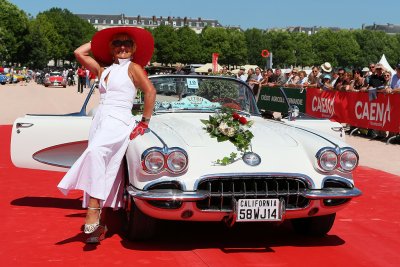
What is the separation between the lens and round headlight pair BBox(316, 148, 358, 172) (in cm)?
543

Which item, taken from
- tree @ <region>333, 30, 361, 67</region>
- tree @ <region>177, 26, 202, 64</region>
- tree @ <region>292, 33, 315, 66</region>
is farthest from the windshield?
tree @ <region>333, 30, 361, 67</region>

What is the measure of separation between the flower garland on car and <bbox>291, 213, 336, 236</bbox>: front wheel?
975 millimetres

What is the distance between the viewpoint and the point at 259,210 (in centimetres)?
519

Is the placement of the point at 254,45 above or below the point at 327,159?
above

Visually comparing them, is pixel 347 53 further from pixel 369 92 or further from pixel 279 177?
pixel 279 177

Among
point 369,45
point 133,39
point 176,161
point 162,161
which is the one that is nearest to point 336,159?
point 176,161

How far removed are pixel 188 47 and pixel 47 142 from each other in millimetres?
128851

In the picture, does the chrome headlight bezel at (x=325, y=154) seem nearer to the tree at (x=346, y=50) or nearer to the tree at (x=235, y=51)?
the tree at (x=235, y=51)

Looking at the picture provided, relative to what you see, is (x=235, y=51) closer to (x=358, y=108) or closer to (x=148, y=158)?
(x=358, y=108)

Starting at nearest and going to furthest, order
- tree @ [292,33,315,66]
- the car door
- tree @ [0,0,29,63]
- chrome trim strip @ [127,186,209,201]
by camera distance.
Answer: chrome trim strip @ [127,186,209,201] → the car door → tree @ [0,0,29,63] → tree @ [292,33,315,66]

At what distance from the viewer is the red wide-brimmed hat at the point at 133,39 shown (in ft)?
18.9

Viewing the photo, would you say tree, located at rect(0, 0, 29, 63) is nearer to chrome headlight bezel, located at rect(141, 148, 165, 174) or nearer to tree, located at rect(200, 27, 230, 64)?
tree, located at rect(200, 27, 230, 64)

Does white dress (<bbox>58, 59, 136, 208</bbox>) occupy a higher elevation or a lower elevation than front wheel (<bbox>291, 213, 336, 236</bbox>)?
higher

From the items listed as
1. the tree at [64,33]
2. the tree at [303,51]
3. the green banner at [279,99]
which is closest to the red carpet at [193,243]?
the green banner at [279,99]
